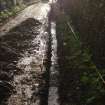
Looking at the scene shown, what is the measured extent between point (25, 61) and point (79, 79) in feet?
9.60

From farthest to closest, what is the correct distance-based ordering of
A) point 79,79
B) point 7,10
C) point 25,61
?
point 7,10 → point 25,61 → point 79,79

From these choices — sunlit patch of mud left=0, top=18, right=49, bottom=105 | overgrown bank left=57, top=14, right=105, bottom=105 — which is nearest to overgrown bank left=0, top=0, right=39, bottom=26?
sunlit patch of mud left=0, top=18, right=49, bottom=105

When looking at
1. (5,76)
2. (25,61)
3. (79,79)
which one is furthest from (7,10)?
(79,79)

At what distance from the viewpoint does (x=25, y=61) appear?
29.5 feet

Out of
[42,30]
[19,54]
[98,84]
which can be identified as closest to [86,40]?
[19,54]

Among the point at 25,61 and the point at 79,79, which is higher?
the point at 25,61

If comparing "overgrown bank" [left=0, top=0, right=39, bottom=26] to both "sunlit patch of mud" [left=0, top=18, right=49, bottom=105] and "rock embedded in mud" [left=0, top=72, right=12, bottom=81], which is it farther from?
"rock embedded in mud" [left=0, top=72, right=12, bottom=81]

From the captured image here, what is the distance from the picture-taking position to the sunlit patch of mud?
20.6 ft

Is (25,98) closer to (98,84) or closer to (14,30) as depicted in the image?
(98,84)

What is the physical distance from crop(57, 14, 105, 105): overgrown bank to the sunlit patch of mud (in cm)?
64

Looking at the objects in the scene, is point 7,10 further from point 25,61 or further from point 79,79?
point 79,79

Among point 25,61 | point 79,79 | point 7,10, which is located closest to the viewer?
point 79,79

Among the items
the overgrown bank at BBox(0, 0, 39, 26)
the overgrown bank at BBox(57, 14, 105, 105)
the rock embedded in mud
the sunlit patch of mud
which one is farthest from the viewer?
the overgrown bank at BBox(0, 0, 39, 26)

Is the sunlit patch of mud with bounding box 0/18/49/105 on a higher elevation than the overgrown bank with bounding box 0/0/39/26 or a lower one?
lower
